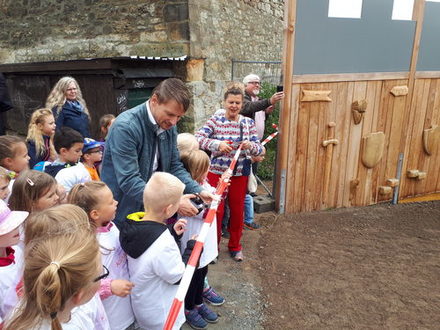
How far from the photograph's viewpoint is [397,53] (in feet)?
16.7

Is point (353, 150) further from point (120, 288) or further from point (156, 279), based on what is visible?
point (120, 288)

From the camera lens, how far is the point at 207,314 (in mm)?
2836

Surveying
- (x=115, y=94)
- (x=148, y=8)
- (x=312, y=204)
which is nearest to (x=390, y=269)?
(x=312, y=204)

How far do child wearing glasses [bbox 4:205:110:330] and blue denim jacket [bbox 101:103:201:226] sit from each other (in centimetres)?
85

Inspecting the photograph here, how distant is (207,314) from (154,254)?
121 cm

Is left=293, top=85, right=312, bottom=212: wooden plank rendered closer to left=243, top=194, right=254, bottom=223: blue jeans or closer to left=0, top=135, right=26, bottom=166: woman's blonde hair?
left=243, top=194, right=254, bottom=223: blue jeans

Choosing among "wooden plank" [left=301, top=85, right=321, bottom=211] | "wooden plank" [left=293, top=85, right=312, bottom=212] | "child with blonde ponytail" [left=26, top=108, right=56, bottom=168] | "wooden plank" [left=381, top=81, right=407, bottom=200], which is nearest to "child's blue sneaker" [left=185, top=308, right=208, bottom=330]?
"child with blonde ponytail" [left=26, top=108, right=56, bottom=168]

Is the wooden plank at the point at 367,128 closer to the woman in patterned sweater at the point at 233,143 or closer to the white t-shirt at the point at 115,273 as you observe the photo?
the woman in patterned sweater at the point at 233,143

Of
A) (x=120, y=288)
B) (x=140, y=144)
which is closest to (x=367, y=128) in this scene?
(x=140, y=144)

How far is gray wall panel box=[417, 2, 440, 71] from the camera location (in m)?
5.13

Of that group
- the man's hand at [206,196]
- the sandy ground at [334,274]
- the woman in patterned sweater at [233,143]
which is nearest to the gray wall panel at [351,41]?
the woman in patterned sweater at [233,143]

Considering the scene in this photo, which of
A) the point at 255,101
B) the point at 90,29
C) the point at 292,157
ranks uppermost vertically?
the point at 90,29

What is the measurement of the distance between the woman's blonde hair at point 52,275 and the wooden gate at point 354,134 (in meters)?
3.74

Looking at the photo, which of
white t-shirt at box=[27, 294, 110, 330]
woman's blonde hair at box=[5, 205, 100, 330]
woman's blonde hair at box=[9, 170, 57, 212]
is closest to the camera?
woman's blonde hair at box=[5, 205, 100, 330]
